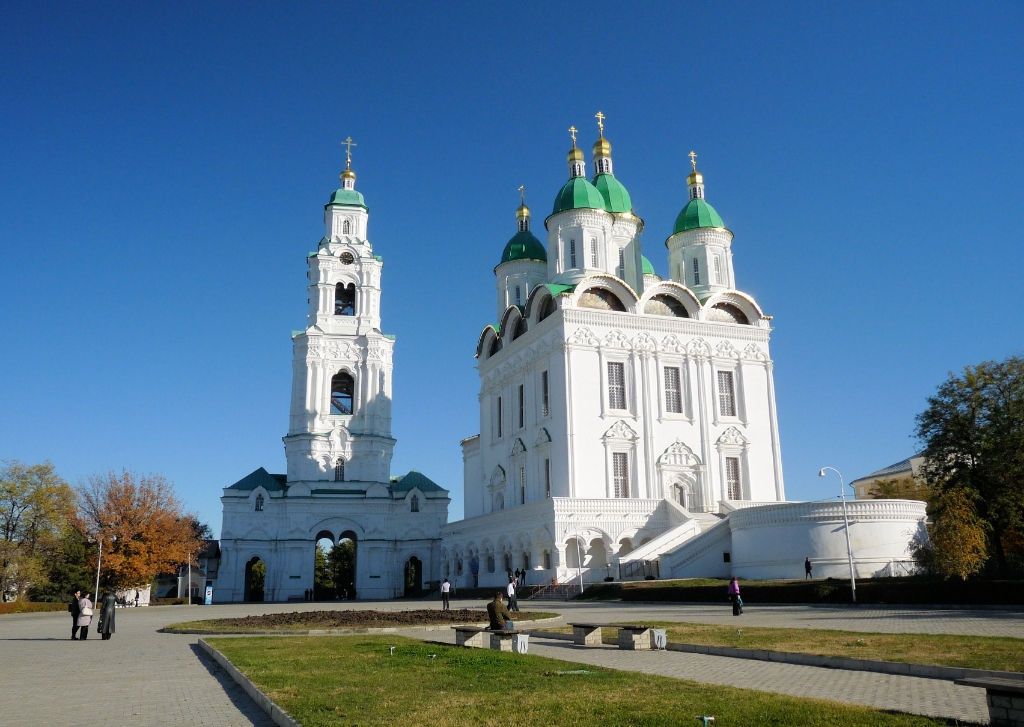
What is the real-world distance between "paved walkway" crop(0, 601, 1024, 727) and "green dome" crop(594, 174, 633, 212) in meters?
36.5

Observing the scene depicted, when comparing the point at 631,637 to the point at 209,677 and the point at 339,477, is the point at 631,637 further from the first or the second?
the point at 339,477

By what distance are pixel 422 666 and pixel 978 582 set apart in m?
17.0

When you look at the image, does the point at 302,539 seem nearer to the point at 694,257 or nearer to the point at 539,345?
the point at 539,345

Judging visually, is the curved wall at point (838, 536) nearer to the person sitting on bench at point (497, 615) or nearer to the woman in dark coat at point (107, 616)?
the person sitting on bench at point (497, 615)

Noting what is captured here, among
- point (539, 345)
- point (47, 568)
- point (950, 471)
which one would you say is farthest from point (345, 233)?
point (950, 471)

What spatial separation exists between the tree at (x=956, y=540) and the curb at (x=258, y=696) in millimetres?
19805

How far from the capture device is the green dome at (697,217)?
54.1 meters

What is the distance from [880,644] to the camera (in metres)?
13.3

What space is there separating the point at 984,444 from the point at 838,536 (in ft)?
20.4

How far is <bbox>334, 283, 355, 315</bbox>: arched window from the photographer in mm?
62938

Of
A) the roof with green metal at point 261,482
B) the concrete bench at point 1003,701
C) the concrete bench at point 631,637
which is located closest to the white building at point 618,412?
the roof with green metal at point 261,482

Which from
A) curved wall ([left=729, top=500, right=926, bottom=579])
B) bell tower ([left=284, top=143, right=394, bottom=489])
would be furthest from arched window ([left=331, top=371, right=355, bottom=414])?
curved wall ([left=729, top=500, right=926, bottom=579])

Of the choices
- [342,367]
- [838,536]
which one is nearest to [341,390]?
[342,367]

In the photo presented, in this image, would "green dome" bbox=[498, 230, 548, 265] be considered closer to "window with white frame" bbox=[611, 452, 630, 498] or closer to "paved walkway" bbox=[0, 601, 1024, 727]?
"window with white frame" bbox=[611, 452, 630, 498]
